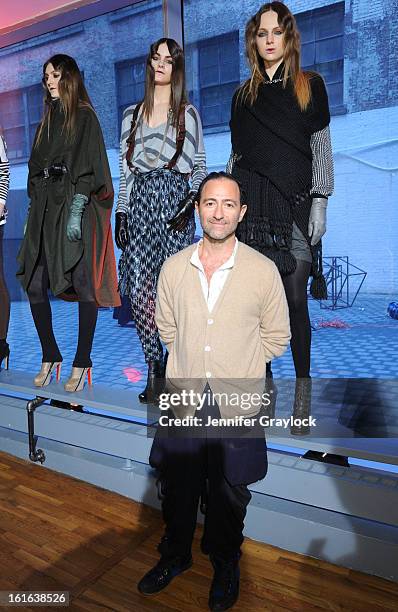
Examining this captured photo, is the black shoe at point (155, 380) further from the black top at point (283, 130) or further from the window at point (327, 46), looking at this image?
the window at point (327, 46)

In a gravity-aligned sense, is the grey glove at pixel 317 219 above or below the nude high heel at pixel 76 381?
above

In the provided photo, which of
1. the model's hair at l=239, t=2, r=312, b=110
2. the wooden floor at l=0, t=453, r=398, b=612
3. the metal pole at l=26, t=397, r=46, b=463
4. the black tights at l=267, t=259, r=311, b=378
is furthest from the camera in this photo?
the metal pole at l=26, t=397, r=46, b=463

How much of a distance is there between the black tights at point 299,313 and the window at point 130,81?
1.41 meters

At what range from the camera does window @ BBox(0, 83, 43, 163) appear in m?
3.06

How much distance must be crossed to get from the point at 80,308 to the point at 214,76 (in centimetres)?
124

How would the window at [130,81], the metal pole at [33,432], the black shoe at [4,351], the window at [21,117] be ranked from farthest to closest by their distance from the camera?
the window at [21,117] → the black shoe at [4,351] → the window at [130,81] → the metal pole at [33,432]

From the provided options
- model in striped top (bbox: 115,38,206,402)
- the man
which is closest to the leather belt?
model in striped top (bbox: 115,38,206,402)

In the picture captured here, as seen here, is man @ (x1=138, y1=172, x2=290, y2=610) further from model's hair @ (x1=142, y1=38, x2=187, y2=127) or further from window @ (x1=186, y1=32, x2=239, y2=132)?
window @ (x1=186, y1=32, x2=239, y2=132)

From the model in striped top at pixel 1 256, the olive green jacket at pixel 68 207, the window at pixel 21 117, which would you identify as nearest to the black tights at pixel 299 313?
the olive green jacket at pixel 68 207

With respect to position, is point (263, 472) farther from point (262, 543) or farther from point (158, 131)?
point (158, 131)

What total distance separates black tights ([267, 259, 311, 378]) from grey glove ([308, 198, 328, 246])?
0.33 ft

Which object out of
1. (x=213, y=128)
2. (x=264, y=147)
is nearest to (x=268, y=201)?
(x=264, y=147)

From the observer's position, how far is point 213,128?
246 centimetres

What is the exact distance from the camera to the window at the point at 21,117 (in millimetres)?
3064
